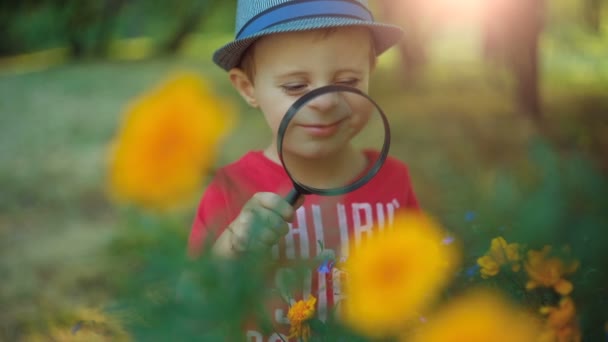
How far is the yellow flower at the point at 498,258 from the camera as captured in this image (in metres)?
0.69

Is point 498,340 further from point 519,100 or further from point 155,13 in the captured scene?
point 155,13

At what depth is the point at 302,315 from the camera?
82 centimetres

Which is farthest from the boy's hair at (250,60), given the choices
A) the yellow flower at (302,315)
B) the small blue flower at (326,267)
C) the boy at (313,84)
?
the yellow flower at (302,315)

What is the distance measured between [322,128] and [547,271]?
1.41 ft

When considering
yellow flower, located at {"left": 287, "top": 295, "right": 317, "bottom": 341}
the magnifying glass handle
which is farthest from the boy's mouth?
yellow flower, located at {"left": 287, "top": 295, "right": 317, "bottom": 341}

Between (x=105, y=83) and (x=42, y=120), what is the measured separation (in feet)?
1.48

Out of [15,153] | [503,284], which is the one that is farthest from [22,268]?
[503,284]

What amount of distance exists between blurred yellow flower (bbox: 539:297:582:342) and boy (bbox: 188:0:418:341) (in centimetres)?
33

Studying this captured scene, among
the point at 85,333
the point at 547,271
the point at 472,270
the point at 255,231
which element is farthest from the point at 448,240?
the point at 85,333

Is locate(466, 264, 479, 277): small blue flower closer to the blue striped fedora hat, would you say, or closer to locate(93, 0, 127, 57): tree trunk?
the blue striped fedora hat

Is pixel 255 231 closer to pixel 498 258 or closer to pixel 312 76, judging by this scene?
pixel 498 258

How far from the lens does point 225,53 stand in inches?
49.3

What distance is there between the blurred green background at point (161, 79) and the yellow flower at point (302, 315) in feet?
3.71

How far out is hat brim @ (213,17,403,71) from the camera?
108 cm
